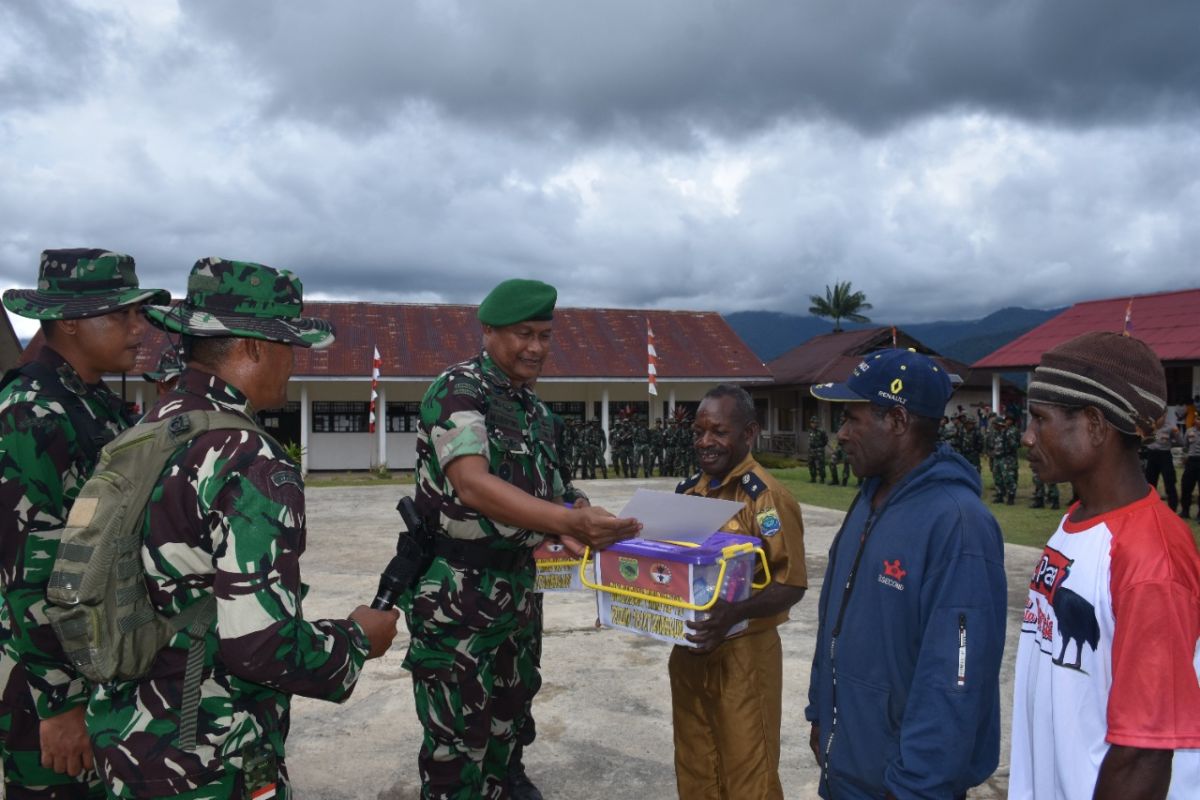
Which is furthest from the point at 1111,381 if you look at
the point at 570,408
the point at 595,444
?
the point at 570,408

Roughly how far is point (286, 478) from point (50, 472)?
3.69ft

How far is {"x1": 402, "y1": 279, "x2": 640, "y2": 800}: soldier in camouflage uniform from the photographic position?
288 cm

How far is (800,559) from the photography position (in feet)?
9.32

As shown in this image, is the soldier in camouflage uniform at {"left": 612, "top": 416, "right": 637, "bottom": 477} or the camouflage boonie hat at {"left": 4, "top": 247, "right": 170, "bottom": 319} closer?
the camouflage boonie hat at {"left": 4, "top": 247, "right": 170, "bottom": 319}

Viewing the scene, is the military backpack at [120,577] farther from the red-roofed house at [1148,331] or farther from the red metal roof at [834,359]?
the red metal roof at [834,359]

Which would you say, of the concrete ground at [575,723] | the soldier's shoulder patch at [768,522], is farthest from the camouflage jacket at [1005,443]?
the soldier's shoulder patch at [768,522]

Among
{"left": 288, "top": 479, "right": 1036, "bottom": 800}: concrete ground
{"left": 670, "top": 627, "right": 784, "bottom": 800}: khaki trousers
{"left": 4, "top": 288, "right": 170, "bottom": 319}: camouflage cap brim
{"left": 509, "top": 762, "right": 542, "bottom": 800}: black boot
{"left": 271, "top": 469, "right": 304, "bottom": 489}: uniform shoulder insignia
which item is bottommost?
{"left": 288, "top": 479, "right": 1036, "bottom": 800}: concrete ground

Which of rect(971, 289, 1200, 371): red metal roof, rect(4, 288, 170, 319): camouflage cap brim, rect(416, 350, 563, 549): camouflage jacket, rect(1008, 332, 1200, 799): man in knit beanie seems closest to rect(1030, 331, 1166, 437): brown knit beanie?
rect(1008, 332, 1200, 799): man in knit beanie

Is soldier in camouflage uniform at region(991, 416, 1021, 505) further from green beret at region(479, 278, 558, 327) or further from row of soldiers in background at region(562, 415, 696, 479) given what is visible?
green beret at region(479, 278, 558, 327)

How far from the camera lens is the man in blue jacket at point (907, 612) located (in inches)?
76.2

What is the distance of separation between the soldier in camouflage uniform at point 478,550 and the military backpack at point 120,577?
1.09 metres

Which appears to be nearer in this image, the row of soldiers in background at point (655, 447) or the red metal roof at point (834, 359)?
the row of soldiers in background at point (655, 447)

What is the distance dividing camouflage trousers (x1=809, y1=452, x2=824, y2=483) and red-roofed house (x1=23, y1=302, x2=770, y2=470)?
16.8 feet

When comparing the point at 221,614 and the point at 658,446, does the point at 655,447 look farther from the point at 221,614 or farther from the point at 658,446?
the point at 221,614
